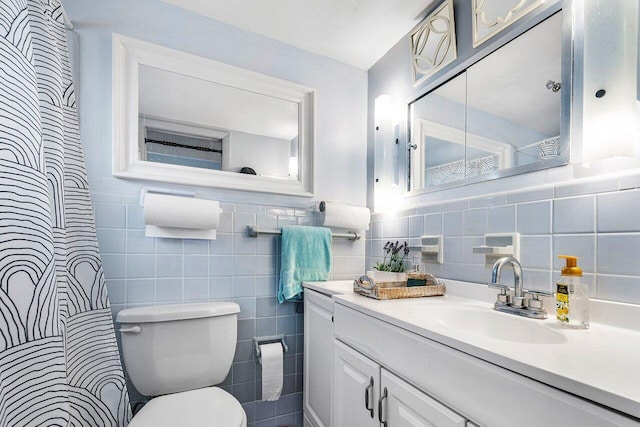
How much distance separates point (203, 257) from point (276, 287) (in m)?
0.42

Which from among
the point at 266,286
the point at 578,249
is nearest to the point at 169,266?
the point at 266,286

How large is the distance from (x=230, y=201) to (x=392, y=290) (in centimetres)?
94

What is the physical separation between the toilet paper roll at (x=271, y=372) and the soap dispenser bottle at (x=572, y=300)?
1.21 metres

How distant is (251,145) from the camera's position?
5.48 ft

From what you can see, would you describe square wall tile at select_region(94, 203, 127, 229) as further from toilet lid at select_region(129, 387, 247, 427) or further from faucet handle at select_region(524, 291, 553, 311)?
faucet handle at select_region(524, 291, 553, 311)

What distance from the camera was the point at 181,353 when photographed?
1.27 m

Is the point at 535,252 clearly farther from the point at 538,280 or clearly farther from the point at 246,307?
the point at 246,307

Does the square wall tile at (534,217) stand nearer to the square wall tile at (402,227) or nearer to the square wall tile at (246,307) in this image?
the square wall tile at (402,227)

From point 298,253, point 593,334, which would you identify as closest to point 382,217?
point 298,253

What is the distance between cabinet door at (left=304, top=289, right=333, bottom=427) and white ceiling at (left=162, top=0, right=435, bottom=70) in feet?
4.70

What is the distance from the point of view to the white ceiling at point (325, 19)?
1.49m

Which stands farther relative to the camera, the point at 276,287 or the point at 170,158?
the point at 276,287

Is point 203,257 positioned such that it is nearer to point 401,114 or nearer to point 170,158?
point 170,158

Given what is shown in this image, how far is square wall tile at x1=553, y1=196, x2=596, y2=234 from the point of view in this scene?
2.91 ft
